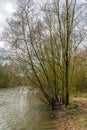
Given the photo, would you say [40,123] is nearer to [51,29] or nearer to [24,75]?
[24,75]

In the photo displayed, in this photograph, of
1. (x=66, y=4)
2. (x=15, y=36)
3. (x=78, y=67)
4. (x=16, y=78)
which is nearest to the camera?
(x=66, y=4)

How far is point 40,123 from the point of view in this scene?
43.5 feet

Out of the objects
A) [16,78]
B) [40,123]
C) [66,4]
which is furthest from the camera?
[16,78]

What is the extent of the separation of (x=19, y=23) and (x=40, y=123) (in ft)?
26.9

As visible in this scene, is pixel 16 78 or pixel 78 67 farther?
pixel 78 67

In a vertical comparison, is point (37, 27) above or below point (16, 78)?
above

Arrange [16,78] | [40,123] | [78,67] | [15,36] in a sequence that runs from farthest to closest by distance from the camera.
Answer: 1. [78,67]
2. [16,78]
3. [15,36]
4. [40,123]

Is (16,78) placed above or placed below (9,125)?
above

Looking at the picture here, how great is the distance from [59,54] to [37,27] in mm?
2821

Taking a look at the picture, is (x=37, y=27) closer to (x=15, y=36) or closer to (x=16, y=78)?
(x=15, y=36)

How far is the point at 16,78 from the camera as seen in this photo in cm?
1903

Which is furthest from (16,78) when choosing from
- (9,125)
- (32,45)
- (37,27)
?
(9,125)

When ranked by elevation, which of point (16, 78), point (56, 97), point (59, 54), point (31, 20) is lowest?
A: point (56, 97)

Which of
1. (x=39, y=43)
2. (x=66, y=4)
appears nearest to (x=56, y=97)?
(x=39, y=43)
